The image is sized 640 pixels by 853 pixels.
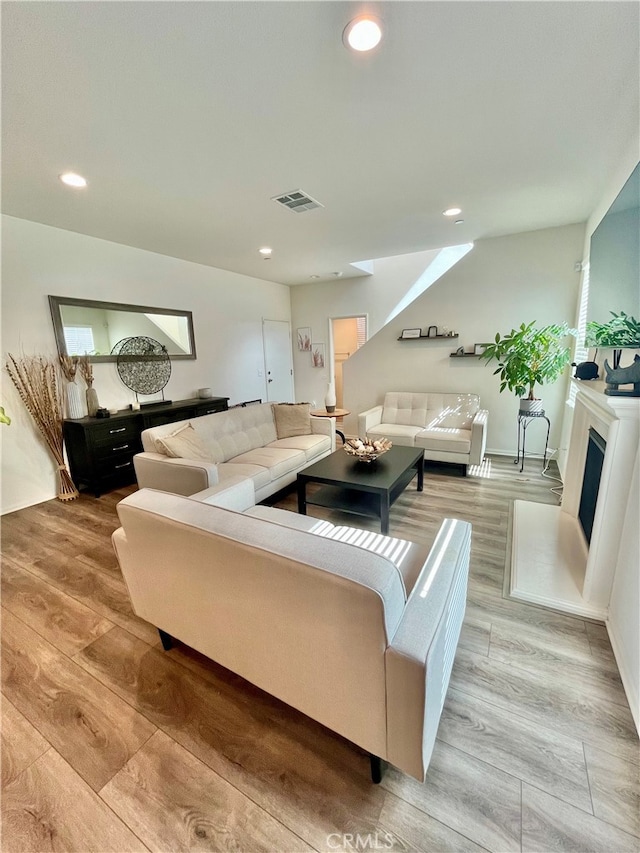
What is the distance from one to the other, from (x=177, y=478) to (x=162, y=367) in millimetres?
2361

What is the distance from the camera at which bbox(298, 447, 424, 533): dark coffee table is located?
246cm

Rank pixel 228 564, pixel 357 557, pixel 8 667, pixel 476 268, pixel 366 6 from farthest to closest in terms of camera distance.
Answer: pixel 476 268 < pixel 8 667 < pixel 366 6 < pixel 228 564 < pixel 357 557

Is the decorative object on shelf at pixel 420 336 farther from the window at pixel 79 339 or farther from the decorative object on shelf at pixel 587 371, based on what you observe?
the window at pixel 79 339

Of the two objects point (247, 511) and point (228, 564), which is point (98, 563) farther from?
point (228, 564)

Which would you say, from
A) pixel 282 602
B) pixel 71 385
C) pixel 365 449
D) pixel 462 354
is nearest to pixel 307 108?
pixel 365 449

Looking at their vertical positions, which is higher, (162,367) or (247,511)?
(162,367)

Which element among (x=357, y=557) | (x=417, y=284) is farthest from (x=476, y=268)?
(x=357, y=557)

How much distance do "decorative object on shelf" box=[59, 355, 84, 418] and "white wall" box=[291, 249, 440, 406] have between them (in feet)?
12.5

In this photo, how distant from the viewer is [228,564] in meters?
1.09

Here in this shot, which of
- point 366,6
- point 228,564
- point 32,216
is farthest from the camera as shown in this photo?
point 32,216

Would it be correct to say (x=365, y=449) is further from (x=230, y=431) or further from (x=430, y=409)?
(x=430, y=409)

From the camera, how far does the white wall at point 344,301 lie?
5074mm

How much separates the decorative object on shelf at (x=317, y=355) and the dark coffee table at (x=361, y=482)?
3.52m

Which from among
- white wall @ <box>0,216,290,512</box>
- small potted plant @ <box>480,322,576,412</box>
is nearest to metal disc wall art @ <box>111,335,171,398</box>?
white wall @ <box>0,216,290,512</box>
